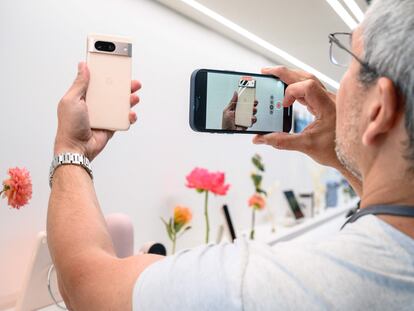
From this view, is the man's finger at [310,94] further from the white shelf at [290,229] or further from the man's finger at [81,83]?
the white shelf at [290,229]

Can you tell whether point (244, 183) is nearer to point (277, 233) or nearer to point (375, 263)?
point (277, 233)

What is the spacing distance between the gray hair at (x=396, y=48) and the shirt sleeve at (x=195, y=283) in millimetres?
205

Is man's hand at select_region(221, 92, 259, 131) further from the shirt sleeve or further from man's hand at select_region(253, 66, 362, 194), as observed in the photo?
the shirt sleeve

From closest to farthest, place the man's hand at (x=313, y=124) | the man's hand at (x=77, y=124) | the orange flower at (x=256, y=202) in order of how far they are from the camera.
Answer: the man's hand at (x=77, y=124)
the man's hand at (x=313, y=124)
the orange flower at (x=256, y=202)

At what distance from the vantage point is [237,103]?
753mm

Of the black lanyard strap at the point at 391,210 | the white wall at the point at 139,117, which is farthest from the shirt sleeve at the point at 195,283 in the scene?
the white wall at the point at 139,117

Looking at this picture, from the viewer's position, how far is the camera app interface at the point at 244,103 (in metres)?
0.73

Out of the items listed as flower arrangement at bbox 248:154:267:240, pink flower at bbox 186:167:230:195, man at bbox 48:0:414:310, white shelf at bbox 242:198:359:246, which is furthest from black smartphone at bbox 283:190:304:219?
man at bbox 48:0:414:310

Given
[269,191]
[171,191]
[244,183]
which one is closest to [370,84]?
[171,191]

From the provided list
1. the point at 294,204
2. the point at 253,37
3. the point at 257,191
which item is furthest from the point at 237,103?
the point at 294,204

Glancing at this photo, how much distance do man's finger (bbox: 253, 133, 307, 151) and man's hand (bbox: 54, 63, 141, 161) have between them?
11.5 inches

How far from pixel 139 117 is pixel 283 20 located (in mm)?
608

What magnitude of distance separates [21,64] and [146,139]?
1.50ft

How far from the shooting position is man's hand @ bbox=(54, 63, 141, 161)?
565 millimetres
